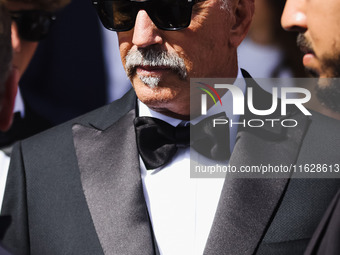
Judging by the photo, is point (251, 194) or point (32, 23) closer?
point (251, 194)

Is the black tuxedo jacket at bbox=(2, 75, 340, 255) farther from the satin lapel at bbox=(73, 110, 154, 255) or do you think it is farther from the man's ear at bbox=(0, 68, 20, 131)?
the man's ear at bbox=(0, 68, 20, 131)

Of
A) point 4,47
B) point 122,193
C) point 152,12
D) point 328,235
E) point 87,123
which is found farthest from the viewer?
point 87,123

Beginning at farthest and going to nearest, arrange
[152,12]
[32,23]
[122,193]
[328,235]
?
[32,23] < [122,193] < [152,12] < [328,235]

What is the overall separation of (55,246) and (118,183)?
1.16 feet

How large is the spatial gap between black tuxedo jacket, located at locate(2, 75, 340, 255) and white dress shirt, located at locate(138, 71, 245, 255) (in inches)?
2.7

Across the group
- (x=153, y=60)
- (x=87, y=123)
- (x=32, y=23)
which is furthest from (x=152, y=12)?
(x=32, y=23)

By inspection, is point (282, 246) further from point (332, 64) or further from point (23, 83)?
point (23, 83)

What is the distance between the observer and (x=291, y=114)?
2.95 meters

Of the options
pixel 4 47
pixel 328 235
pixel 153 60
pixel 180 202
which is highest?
pixel 4 47

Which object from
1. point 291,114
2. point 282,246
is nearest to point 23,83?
point 291,114

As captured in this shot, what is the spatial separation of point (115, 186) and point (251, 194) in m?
0.54

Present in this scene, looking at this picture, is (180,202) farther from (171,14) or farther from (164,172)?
(171,14)

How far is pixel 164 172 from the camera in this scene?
291 centimetres

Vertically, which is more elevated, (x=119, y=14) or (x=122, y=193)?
(x=119, y=14)
